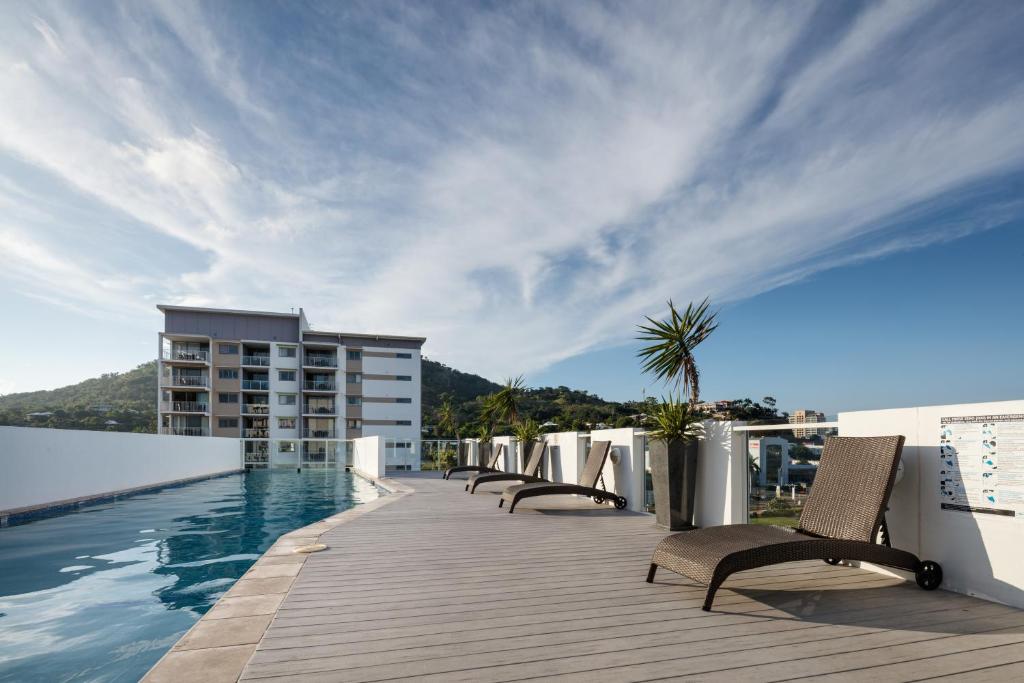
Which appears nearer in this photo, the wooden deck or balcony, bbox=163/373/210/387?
the wooden deck

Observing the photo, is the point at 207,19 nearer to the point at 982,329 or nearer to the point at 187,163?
the point at 187,163

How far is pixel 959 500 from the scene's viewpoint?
378 cm

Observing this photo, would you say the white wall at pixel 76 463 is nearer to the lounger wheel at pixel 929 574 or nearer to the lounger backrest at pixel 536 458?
the lounger backrest at pixel 536 458

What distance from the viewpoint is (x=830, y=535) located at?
3992 millimetres

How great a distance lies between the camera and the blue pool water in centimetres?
379

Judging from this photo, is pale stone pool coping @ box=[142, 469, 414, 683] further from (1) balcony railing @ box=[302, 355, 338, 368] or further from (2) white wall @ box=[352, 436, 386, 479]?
(1) balcony railing @ box=[302, 355, 338, 368]

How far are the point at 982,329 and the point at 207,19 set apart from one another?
90.9 ft

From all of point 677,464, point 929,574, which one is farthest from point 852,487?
point 677,464

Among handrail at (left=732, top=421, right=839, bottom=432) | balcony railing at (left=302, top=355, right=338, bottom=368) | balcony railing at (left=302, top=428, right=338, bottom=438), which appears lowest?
balcony railing at (left=302, top=428, right=338, bottom=438)

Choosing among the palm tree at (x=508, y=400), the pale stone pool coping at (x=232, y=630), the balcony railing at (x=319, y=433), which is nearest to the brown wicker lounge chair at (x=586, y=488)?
the pale stone pool coping at (x=232, y=630)

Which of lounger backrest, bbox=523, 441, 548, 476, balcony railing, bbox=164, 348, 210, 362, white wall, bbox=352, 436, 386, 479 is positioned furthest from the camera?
balcony railing, bbox=164, 348, 210, 362

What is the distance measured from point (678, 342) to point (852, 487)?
383 cm

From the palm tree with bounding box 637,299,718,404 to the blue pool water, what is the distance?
5494 millimetres

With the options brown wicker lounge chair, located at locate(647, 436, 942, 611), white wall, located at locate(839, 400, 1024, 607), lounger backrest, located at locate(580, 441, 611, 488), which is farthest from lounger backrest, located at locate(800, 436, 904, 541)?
lounger backrest, located at locate(580, 441, 611, 488)
